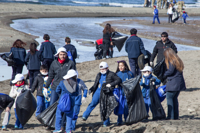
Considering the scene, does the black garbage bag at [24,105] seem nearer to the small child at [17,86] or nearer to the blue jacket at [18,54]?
the small child at [17,86]

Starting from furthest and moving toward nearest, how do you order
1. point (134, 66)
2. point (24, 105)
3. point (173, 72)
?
1. point (134, 66)
2. point (24, 105)
3. point (173, 72)

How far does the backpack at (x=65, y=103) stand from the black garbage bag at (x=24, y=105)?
0.75 m

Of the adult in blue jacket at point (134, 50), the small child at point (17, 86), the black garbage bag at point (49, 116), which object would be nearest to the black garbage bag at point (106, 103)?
the black garbage bag at point (49, 116)

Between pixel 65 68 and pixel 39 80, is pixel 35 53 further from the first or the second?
pixel 65 68

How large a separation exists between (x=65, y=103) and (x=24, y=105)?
0.94 m

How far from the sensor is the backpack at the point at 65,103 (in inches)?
212

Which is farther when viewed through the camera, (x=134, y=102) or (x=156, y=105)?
(x=156, y=105)

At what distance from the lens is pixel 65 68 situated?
6023mm

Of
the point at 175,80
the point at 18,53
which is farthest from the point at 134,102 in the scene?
the point at 18,53

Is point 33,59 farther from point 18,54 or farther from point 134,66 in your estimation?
point 134,66

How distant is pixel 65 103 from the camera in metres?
5.39

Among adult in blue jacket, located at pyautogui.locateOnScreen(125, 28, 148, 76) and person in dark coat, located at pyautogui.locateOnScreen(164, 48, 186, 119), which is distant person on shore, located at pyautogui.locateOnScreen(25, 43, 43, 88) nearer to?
adult in blue jacket, located at pyautogui.locateOnScreen(125, 28, 148, 76)

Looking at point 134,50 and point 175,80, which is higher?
point 134,50

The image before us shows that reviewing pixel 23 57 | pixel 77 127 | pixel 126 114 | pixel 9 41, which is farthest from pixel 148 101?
pixel 9 41
